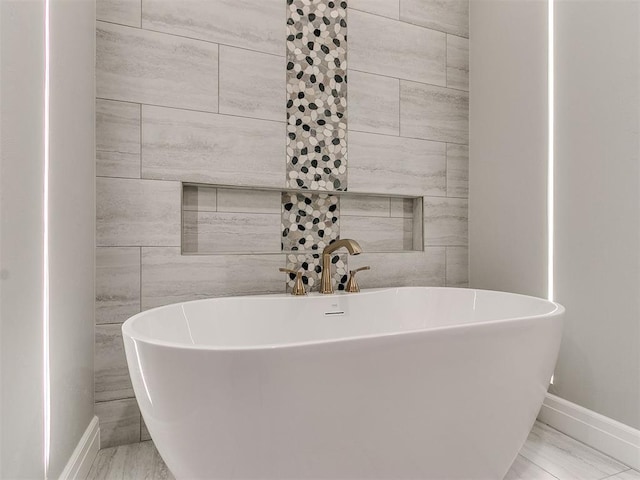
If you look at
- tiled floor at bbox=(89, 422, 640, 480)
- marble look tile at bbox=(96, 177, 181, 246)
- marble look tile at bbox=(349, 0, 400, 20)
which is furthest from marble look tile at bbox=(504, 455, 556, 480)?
marble look tile at bbox=(349, 0, 400, 20)

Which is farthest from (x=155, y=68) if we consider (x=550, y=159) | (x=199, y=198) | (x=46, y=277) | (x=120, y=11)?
(x=550, y=159)

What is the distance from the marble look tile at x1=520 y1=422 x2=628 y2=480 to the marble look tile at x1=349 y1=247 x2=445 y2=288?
2.72 feet

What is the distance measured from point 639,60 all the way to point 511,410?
1303mm

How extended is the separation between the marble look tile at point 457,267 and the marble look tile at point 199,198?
1.27m

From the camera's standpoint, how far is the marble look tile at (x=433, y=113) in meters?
2.07

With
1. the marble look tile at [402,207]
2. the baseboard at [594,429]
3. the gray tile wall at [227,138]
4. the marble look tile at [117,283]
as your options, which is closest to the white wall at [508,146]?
the gray tile wall at [227,138]

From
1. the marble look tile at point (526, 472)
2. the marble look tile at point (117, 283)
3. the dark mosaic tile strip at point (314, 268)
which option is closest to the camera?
the marble look tile at point (526, 472)

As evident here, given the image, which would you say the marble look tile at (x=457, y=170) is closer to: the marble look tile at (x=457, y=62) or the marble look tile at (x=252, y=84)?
the marble look tile at (x=457, y=62)

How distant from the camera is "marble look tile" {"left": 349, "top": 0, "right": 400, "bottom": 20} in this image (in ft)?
6.44

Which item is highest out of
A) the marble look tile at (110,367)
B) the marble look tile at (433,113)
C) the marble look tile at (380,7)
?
the marble look tile at (380,7)

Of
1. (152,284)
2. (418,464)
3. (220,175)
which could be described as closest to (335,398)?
(418,464)

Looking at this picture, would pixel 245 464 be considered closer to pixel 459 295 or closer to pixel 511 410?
pixel 511 410

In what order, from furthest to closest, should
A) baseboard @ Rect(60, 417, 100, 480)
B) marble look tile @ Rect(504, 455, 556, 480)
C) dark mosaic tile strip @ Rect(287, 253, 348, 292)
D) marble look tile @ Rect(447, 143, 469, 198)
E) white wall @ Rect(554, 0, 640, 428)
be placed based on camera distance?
marble look tile @ Rect(447, 143, 469, 198) < dark mosaic tile strip @ Rect(287, 253, 348, 292) < white wall @ Rect(554, 0, 640, 428) < marble look tile @ Rect(504, 455, 556, 480) < baseboard @ Rect(60, 417, 100, 480)

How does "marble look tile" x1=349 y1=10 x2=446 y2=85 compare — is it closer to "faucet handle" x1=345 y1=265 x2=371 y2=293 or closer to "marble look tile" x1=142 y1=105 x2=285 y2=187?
"marble look tile" x1=142 y1=105 x2=285 y2=187
